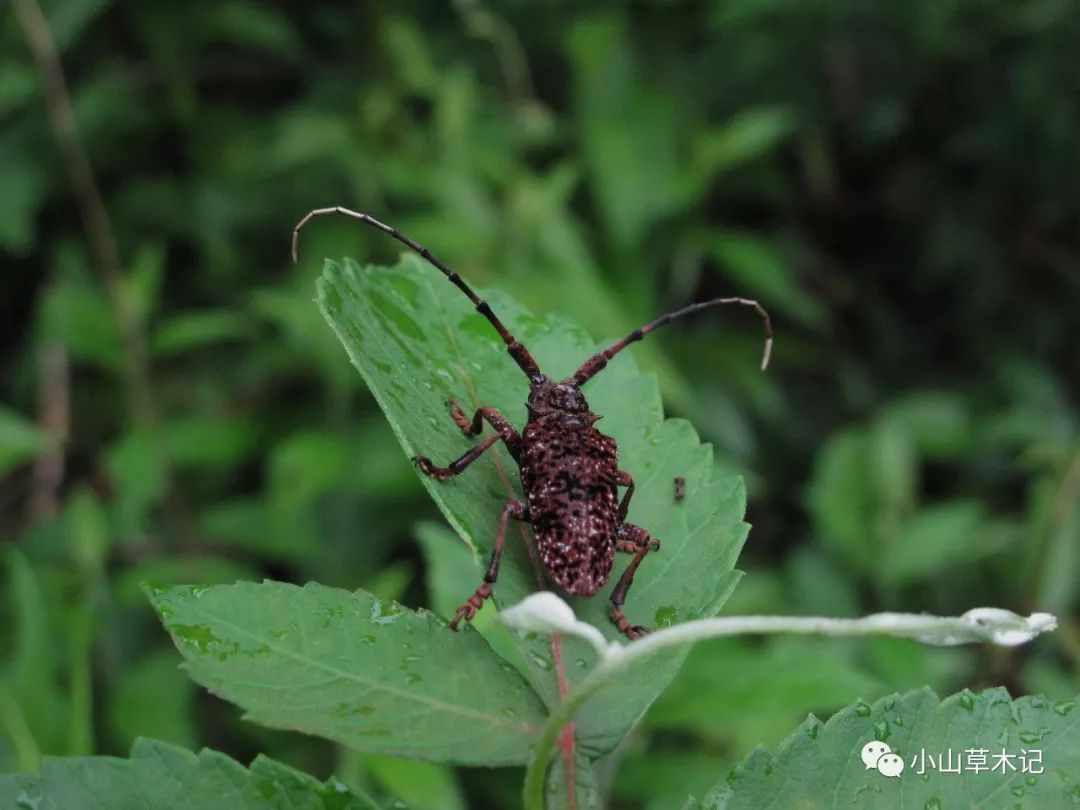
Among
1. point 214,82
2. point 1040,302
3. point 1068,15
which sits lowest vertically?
point 214,82

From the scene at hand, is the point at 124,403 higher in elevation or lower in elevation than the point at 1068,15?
lower

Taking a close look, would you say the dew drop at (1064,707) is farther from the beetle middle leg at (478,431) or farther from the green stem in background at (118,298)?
the green stem in background at (118,298)

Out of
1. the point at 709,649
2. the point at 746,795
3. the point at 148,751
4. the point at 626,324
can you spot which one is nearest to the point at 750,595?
the point at 709,649

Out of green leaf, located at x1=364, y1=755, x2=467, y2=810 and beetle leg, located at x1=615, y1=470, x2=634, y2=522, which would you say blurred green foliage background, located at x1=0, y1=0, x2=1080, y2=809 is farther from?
beetle leg, located at x1=615, y1=470, x2=634, y2=522

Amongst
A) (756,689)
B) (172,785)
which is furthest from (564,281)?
(172,785)

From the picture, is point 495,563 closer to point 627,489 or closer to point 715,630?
point 627,489

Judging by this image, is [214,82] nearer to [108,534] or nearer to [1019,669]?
[108,534]

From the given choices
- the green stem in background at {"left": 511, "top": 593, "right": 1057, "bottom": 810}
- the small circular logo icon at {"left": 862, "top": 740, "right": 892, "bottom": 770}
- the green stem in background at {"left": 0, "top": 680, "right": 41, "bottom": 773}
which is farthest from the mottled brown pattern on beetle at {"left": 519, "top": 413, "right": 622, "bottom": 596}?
the green stem in background at {"left": 0, "top": 680, "right": 41, "bottom": 773}
